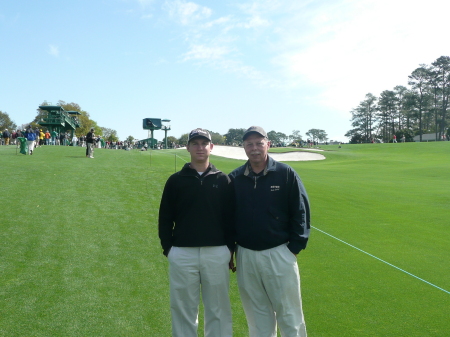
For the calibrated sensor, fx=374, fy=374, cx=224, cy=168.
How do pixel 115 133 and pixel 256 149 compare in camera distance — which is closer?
pixel 256 149

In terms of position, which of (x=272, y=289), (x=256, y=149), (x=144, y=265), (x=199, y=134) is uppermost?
(x=199, y=134)

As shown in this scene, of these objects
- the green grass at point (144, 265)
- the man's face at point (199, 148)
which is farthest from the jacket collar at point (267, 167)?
the green grass at point (144, 265)

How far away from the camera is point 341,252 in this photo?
7020 millimetres

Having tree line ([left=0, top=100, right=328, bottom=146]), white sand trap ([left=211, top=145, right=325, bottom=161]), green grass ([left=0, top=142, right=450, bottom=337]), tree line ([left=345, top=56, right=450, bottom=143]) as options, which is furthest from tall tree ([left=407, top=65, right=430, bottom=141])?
green grass ([left=0, top=142, right=450, bottom=337])

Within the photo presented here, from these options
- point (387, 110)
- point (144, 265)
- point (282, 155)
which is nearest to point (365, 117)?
point (387, 110)

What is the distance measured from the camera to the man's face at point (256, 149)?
3748 millimetres

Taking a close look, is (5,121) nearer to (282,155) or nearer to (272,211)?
(282,155)

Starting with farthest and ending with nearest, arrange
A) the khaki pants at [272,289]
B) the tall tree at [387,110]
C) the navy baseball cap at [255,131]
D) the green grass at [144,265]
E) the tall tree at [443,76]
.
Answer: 1. the tall tree at [387,110]
2. the tall tree at [443,76]
3. the green grass at [144,265]
4. the navy baseball cap at [255,131]
5. the khaki pants at [272,289]

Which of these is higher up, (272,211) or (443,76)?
(443,76)

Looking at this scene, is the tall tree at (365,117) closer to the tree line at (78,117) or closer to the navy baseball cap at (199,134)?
the tree line at (78,117)

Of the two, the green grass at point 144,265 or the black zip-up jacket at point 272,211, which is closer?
the black zip-up jacket at point 272,211

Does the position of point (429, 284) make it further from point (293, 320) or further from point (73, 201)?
point (73, 201)

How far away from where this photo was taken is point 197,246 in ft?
11.8

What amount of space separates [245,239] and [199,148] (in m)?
1.01
